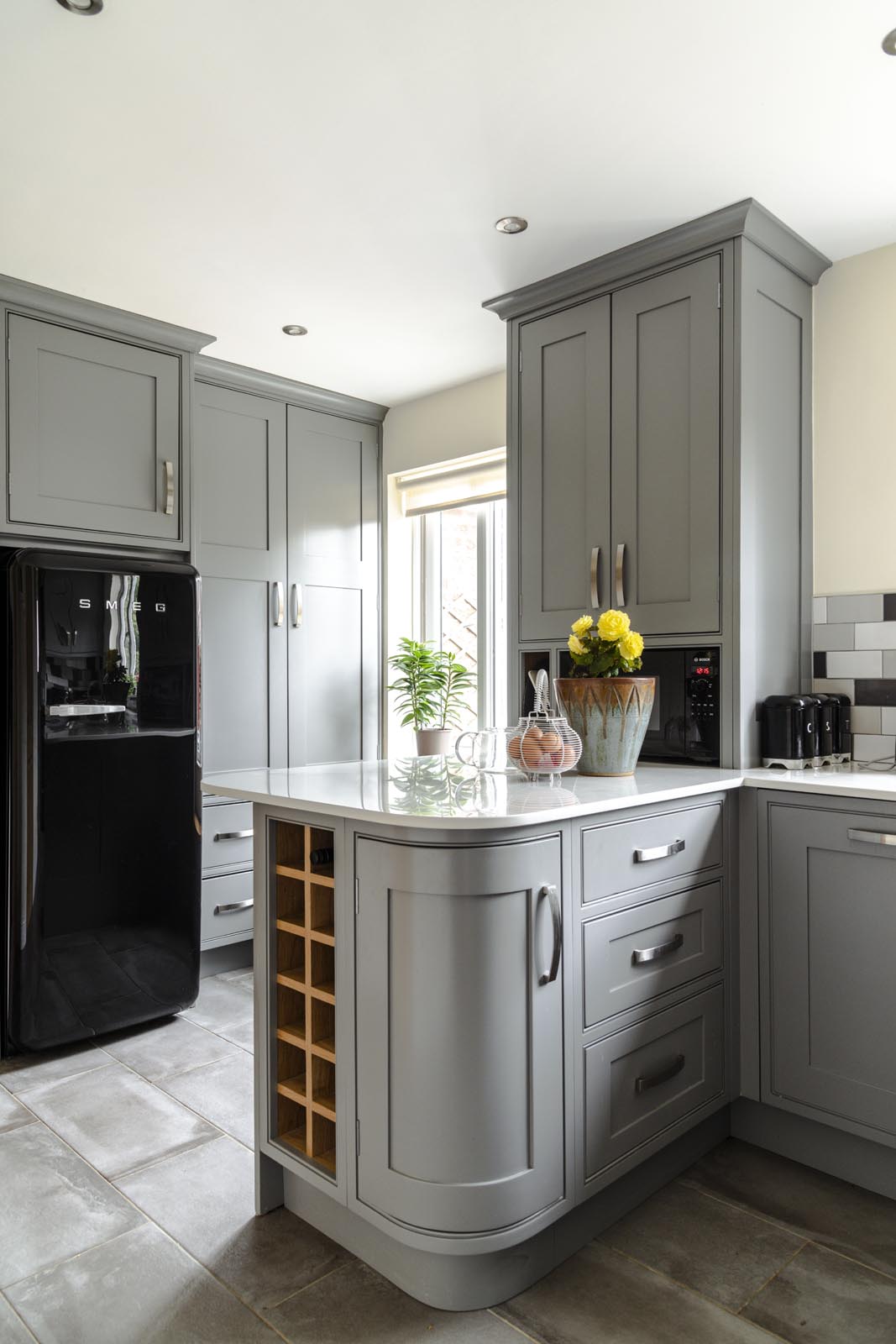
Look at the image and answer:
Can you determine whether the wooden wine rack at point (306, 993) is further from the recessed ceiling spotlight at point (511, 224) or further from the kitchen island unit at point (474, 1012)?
the recessed ceiling spotlight at point (511, 224)

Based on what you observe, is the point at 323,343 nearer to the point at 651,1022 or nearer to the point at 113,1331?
the point at 651,1022

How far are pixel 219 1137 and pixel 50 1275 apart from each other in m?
0.57

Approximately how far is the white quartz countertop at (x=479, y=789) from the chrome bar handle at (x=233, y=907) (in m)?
1.41

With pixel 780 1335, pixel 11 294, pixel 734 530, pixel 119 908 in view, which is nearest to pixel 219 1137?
pixel 119 908

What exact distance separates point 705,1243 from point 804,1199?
12.6 inches

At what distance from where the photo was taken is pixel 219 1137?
7.52 feet

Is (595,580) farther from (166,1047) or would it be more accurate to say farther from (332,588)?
(166,1047)

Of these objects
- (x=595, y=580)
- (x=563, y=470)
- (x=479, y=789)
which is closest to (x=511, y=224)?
(x=563, y=470)

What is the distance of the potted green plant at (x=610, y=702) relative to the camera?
2328mm

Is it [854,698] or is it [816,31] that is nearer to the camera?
[816,31]

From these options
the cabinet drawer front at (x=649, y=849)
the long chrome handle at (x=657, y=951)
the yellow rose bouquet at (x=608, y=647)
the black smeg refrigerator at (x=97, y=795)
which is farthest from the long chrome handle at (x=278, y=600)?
the long chrome handle at (x=657, y=951)

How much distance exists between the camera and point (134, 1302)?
167 centimetres

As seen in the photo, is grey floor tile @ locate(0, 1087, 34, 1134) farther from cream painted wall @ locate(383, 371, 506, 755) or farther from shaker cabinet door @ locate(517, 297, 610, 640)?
cream painted wall @ locate(383, 371, 506, 755)

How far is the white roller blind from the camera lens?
3.82 metres
